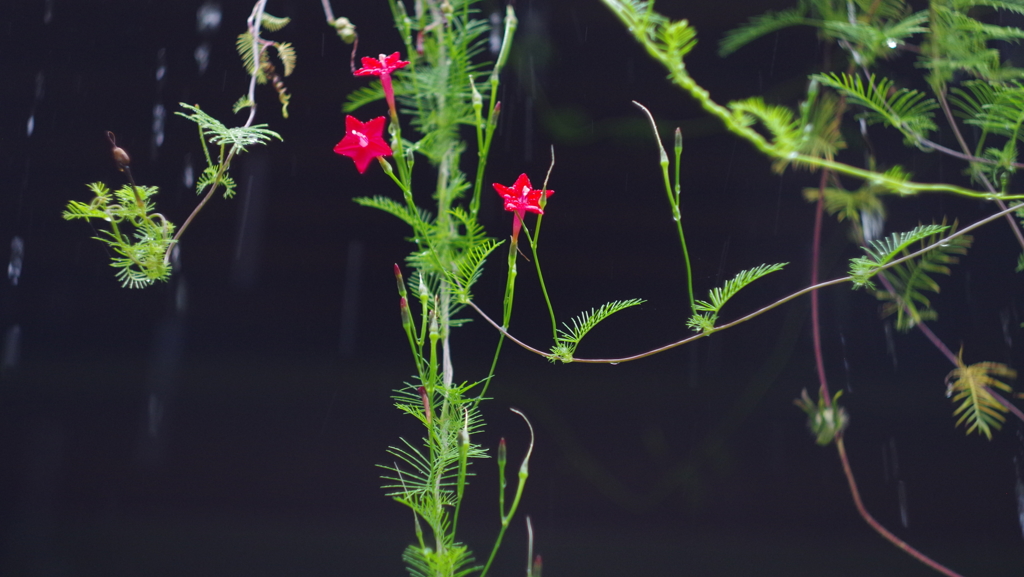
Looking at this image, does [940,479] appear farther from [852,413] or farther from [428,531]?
[428,531]

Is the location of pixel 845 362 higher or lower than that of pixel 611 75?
lower

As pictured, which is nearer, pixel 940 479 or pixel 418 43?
pixel 418 43

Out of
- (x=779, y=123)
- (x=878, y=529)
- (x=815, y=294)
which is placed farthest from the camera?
(x=815, y=294)

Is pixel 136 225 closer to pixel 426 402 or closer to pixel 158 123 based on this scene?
pixel 426 402

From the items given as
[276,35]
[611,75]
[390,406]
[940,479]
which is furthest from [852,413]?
[276,35]

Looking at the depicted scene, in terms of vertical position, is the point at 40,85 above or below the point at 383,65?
above

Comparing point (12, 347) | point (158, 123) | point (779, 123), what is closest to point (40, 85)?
point (158, 123)

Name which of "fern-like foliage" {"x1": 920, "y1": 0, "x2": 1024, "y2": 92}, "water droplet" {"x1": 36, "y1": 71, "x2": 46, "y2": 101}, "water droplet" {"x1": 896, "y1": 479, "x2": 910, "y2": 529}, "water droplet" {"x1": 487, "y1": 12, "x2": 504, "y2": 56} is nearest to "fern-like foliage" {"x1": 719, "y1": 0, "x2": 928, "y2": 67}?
"fern-like foliage" {"x1": 920, "y1": 0, "x2": 1024, "y2": 92}

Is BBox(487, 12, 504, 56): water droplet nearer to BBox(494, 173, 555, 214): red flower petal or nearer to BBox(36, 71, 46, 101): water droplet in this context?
BBox(494, 173, 555, 214): red flower petal

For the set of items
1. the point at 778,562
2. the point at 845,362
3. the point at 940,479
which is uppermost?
the point at 845,362
